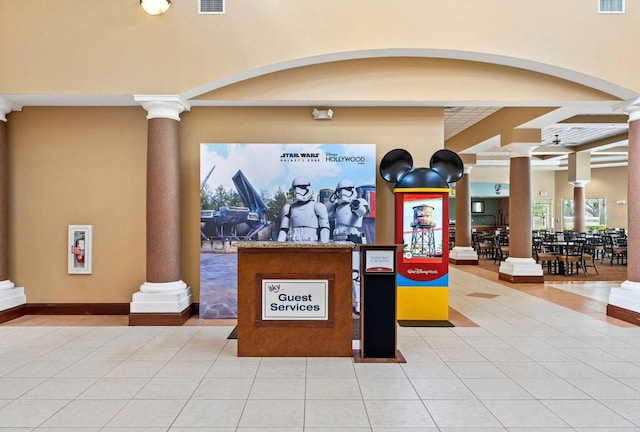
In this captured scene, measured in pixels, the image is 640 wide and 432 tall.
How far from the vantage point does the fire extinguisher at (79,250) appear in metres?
6.40

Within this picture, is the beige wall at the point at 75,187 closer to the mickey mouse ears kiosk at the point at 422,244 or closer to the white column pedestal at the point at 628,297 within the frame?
the mickey mouse ears kiosk at the point at 422,244

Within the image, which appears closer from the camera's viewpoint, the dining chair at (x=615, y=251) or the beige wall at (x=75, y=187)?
the beige wall at (x=75, y=187)

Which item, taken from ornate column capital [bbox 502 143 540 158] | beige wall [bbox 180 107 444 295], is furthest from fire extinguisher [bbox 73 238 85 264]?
ornate column capital [bbox 502 143 540 158]

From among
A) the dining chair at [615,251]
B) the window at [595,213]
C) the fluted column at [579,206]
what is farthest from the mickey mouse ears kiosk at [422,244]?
the window at [595,213]

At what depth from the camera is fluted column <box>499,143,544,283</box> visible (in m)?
9.52

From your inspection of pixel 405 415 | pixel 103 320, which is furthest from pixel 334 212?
pixel 103 320

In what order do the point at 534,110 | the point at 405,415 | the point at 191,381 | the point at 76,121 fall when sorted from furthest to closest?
the point at 534,110, the point at 76,121, the point at 191,381, the point at 405,415

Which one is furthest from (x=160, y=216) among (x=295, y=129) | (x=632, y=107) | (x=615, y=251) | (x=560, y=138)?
(x=615, y=251)

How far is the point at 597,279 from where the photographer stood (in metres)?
9.91

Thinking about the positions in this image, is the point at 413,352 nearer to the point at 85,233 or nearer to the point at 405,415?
the point at 405,415

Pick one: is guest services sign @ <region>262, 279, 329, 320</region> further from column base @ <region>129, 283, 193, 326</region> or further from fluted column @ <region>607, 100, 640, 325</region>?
fluted column @ <region>607, 100, 640, 325</region>

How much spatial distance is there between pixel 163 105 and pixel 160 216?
1.57 m

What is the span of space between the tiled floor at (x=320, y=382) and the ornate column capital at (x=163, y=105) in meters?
3.01

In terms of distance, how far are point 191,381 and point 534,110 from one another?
24.6 ft
